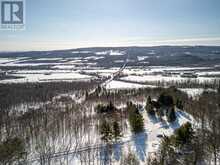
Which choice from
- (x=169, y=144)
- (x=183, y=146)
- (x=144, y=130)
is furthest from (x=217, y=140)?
(x=144, y=130)

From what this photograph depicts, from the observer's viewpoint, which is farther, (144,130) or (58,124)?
(58,124)

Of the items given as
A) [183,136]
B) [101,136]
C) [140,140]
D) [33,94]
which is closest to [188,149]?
[183,136]

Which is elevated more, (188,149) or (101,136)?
(188,149)

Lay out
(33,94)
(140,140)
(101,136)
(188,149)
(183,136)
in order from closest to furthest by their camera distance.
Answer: (188,149) < (183,136) < (140,140) < (101,136) < (33,94)

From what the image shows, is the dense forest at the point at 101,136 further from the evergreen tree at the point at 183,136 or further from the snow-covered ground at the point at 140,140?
the snow-covered ground at the point at 140,140

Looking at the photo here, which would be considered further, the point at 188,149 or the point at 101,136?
the point at 101,136

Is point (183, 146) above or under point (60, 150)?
above

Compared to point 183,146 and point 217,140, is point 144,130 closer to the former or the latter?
point 183,146

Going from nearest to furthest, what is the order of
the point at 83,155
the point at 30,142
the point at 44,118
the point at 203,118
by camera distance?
1. the point at 83,155
2. the point at 30,142
3. the point at 203,118
4. the point at 44,118

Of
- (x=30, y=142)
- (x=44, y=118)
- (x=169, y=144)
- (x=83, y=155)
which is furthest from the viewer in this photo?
(x=44, y=118)

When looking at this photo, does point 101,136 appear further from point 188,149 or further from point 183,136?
point 188,149
